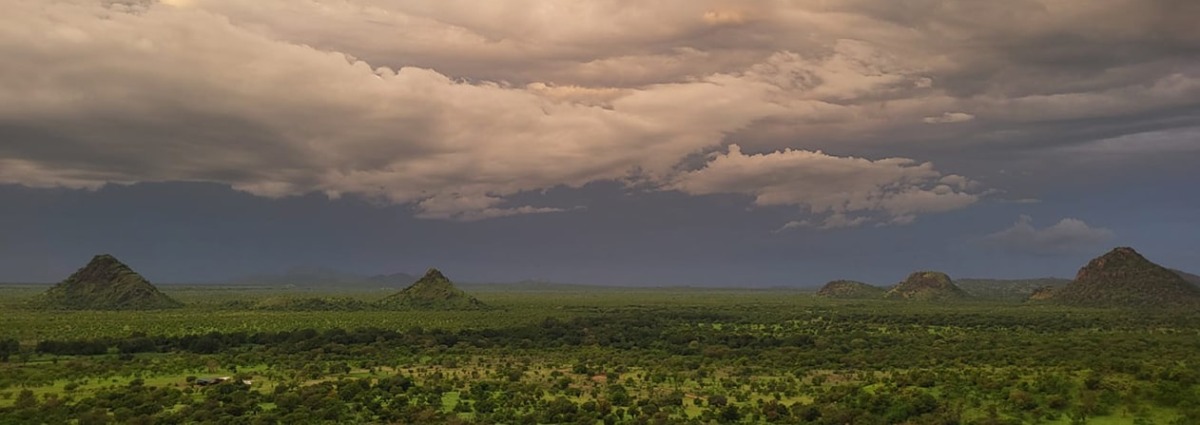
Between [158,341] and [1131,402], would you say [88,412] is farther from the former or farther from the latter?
[1131,402]

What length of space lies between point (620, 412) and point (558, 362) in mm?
38519

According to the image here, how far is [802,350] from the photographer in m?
118

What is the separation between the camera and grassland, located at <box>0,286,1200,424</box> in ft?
223

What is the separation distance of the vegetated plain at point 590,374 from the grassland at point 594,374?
0.28m

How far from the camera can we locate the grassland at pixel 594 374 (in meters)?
68.0

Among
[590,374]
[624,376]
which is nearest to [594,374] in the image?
[590,374]

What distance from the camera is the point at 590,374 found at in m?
96.1

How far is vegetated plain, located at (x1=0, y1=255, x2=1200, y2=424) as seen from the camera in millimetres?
67938

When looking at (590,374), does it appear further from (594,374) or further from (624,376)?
(624,376)

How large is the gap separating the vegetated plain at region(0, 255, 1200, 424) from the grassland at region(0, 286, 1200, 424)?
0.92ft

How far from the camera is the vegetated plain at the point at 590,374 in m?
67.9

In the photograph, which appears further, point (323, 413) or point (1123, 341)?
point (1123, 341)

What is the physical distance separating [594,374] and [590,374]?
602mm

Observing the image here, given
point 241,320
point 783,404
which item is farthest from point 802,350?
point 241,320
